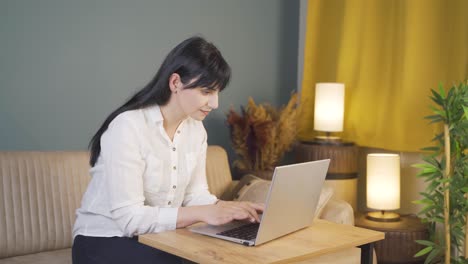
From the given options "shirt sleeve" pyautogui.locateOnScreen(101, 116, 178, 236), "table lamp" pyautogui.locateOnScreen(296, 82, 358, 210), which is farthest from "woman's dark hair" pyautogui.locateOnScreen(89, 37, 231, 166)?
"table lamp" pyautogui.locateOnScreen(296, 82, 358, 210)

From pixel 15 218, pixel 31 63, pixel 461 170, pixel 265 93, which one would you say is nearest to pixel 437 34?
pixel 461 170

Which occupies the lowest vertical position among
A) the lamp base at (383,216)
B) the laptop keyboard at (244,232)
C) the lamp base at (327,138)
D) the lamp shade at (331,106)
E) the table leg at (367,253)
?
the lamp base at (383,216)

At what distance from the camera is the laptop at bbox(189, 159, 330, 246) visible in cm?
163

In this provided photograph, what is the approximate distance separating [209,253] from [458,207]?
5.50 feet

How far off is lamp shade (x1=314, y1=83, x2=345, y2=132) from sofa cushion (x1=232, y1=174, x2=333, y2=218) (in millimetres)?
617

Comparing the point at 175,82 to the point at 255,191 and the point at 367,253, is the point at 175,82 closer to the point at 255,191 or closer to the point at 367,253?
the point at 367,253

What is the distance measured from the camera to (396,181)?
10.6ft

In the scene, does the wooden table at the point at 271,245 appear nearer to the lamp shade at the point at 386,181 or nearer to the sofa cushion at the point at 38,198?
the sofa cushion at the point at 38,198

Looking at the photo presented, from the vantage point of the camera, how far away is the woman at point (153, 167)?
185 cm

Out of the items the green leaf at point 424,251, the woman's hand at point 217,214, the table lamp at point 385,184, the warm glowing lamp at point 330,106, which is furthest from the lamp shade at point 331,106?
the woman's hand at point 217,214

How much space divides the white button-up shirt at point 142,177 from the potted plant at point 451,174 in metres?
1.22

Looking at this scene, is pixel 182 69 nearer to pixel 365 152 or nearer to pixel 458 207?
pixel 458 207

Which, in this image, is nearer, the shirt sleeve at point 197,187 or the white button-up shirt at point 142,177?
Answer: the white button-up shirt at point 142,177

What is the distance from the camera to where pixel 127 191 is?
185cm
